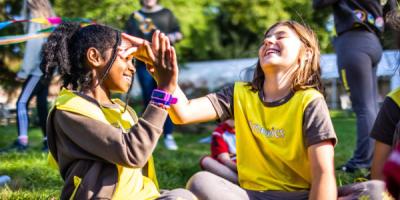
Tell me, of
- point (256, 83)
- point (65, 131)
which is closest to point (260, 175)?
point (256, 83)

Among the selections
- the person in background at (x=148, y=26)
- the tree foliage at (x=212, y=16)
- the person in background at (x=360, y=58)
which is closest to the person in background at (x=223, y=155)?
the person in background at (x=360, y=58)

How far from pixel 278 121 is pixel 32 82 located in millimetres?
3478

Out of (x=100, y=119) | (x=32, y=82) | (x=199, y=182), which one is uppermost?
(x=100, y=119)

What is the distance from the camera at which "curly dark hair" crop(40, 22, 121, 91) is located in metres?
2.42

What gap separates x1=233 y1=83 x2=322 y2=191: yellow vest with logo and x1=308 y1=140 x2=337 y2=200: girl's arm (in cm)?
9

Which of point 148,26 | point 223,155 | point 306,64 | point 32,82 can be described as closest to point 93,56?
point 306,64

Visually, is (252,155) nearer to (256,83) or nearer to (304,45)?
(256,83)

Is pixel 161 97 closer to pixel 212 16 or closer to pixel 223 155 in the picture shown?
pixel 223 155

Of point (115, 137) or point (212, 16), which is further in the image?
point (212, 16)

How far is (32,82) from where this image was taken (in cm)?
539

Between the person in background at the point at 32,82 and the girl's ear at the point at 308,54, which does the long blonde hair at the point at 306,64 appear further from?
the person in background at the point at 32,82

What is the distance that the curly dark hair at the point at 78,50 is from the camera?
2.42 meters

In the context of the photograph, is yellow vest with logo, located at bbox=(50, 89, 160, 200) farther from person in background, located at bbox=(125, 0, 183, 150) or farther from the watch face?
person in background, located at bbox=(125, 0, 183, 150)

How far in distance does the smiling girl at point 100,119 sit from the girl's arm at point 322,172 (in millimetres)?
538
